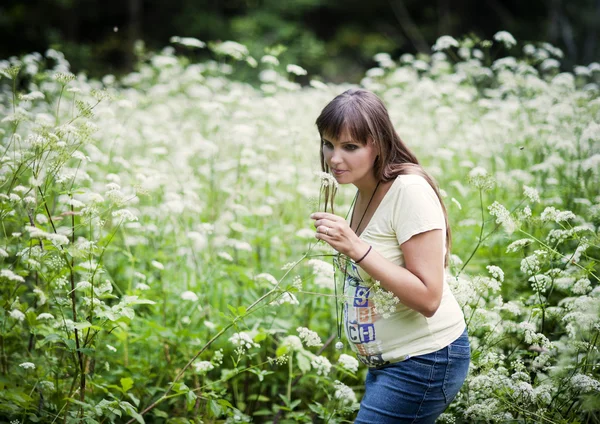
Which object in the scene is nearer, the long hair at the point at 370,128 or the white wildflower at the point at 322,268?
the long hair at the point at 370,128

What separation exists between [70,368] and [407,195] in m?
1.88

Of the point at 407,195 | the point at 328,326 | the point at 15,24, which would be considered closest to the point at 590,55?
the point at 328,326

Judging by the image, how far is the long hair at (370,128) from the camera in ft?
7.29

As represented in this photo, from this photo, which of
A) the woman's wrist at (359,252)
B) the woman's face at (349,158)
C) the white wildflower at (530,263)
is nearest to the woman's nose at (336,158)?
the woman's face at (349,158)

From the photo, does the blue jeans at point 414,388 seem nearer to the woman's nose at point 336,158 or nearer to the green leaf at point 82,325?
the woman's nose at point 336,158

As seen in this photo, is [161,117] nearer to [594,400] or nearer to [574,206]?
[574,206]

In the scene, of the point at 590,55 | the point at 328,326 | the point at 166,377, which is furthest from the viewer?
the point at 590,55

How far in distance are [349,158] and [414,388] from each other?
0.95 meters

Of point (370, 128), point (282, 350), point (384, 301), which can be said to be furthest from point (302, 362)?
point (370, 128)

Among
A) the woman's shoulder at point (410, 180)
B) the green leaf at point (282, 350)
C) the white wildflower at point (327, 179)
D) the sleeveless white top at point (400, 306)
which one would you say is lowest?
the green leaf at point (282, 350)

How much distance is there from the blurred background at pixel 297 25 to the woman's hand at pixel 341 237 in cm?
1328

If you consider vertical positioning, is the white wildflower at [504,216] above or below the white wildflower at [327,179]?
below

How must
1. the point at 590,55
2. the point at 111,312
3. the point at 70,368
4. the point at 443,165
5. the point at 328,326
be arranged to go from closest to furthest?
the point at 111,312
the point at 70,368
the point at 328,326
the point at 443,165
the point at 590,55

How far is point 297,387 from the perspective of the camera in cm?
344
